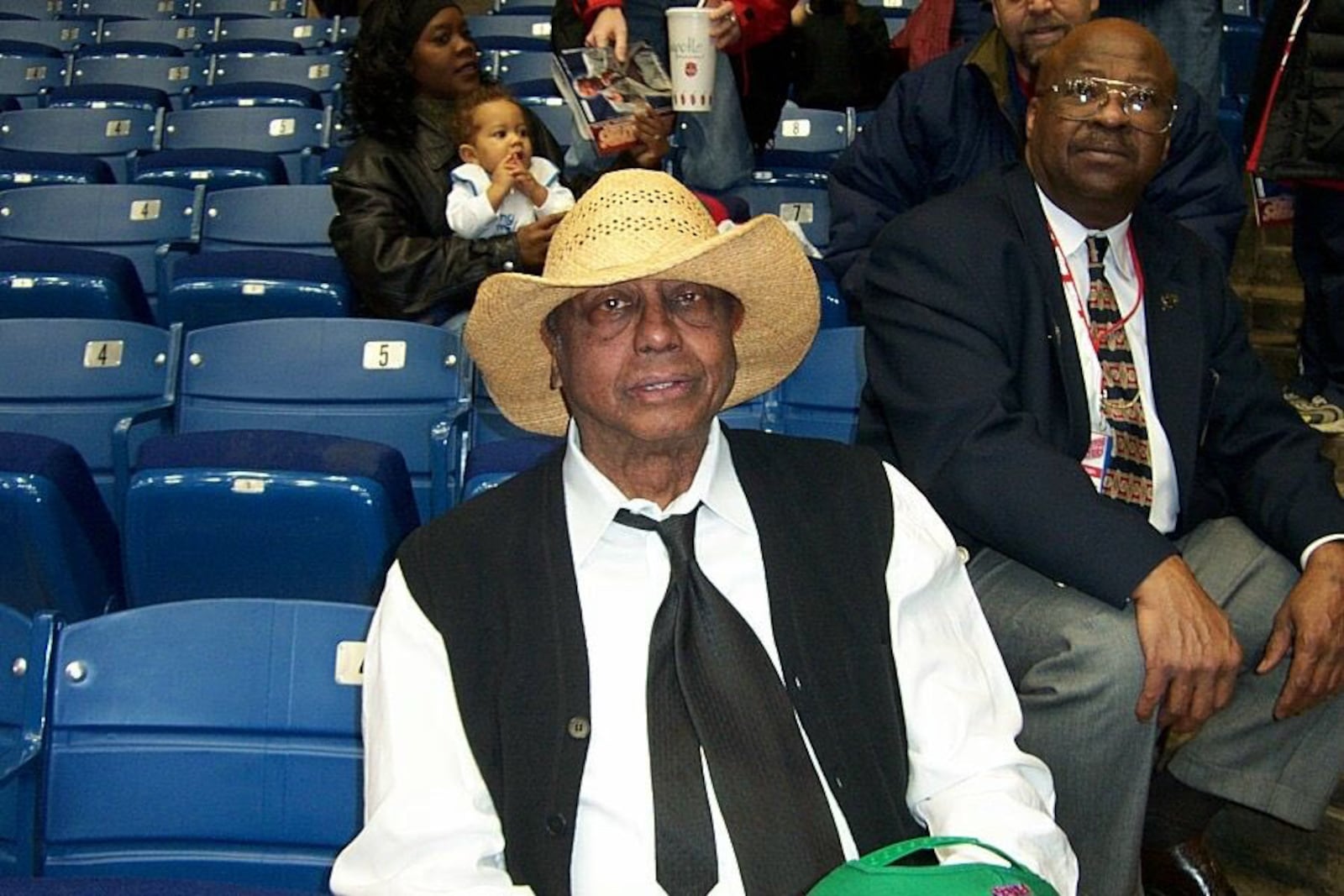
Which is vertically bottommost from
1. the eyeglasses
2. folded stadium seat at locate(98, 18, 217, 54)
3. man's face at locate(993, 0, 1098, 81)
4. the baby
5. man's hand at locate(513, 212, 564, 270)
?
folded stadium seat at locate(98, 18, 217, 54)

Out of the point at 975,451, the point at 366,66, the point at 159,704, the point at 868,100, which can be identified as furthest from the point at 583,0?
the point at 159,704

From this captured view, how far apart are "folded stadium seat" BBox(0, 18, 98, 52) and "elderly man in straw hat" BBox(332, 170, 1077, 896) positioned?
7.67 metres

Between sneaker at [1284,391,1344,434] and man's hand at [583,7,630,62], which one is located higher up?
man's hand at [583,7,630,62]

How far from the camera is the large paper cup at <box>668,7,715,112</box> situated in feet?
11.3

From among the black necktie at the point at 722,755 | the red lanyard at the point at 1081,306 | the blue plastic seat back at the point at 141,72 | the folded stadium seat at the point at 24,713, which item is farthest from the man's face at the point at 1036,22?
the blue plastic seat back at the point at 141,72

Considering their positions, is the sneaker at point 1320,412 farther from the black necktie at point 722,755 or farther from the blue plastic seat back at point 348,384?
the black necktie at point 722,755

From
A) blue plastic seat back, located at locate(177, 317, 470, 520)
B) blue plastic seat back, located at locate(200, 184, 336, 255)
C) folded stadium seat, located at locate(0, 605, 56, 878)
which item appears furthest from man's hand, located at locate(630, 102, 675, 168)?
folded stadium seat, located at locate(0, 605, 56, 878)

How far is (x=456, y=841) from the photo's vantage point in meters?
1.40

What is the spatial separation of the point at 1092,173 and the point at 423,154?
73.6 inches

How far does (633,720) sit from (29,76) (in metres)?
6.84

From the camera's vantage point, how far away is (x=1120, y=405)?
214 cm

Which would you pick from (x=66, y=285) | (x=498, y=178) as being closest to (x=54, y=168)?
(x=66, y=285)

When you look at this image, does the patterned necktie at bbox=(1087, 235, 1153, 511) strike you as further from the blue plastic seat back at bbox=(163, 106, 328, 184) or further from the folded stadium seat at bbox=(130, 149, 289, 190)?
the blue plastic seat back at bbox=(163, 106, 328, 184)

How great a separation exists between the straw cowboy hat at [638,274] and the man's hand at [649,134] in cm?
172
